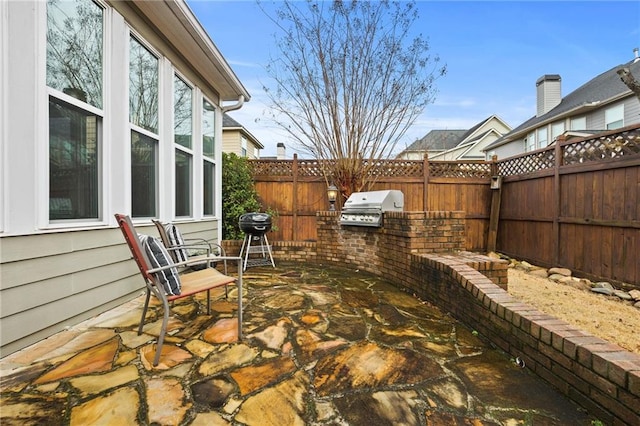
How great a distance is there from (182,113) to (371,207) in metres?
3.15

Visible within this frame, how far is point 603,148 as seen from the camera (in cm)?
464

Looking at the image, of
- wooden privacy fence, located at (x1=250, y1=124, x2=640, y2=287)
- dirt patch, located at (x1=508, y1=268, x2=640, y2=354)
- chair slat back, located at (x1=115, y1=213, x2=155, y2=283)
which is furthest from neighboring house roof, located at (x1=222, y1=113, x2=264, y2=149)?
chair slat back, located at (x1=115, y1=213, x2=155, y2=283)

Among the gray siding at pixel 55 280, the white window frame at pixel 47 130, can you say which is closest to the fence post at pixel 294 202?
the gray siding at pixel 55 280

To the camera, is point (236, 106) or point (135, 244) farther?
point (236, 106)

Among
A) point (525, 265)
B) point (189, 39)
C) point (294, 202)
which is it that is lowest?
point (525, 265)

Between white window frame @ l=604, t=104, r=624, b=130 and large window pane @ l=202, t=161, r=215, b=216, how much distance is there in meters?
12.2

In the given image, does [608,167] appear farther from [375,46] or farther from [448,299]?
[375,46]

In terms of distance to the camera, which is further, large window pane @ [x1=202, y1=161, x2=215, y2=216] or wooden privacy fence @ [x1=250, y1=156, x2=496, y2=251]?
wooden privacy fence @ [x1=250, y1=156, x2=496, y2=251]

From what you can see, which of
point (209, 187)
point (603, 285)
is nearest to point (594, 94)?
point (603, 285)

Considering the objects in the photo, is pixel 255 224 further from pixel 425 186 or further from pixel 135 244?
pixel 425 186

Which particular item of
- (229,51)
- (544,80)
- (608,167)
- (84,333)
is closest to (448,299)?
(84,333)

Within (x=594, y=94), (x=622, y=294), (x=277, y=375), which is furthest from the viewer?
(x=594, y=94)

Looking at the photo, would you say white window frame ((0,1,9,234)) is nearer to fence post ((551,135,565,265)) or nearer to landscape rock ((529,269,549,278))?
landscape rock ((529,269,549,278))

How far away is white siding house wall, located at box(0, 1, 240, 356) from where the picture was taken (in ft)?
6.32
